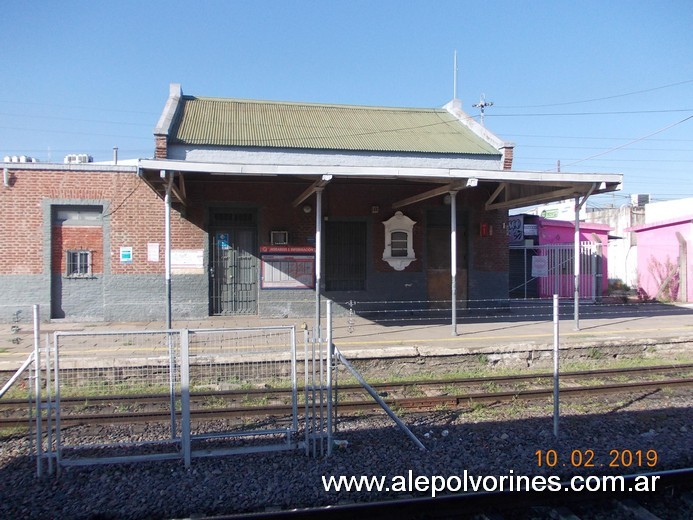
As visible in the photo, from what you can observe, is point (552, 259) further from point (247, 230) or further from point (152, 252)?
point (152, 252)

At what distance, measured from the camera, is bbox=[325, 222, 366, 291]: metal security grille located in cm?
1443

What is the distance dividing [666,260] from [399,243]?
499 inches

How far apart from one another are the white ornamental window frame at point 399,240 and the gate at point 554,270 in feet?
23.0

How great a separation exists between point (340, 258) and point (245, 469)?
9.28 m

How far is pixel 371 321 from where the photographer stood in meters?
13.8

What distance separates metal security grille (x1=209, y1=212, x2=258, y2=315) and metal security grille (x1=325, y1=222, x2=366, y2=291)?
1932mm

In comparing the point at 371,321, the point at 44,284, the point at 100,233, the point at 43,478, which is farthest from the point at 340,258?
the point at 43,478

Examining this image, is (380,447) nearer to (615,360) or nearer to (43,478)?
(43,478)

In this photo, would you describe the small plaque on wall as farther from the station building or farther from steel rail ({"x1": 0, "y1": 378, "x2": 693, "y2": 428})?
steel rail ({"x1": 0, "y1": 378, "x2": 693, "y2": 428})

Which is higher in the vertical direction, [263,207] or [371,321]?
[263,207]

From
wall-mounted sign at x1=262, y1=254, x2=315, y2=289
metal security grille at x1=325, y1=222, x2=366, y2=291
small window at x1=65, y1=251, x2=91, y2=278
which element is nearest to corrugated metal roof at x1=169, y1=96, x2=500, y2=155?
metal security grille at x1=325, y1=222, x2=366, y2=291

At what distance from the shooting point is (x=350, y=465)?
18.2 feet

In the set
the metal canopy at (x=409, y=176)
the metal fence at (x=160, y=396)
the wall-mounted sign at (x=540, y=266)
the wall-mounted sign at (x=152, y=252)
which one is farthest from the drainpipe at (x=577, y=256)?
the wall-mounted sign at (x=152, y=252)

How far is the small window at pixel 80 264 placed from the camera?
44.7 ft
